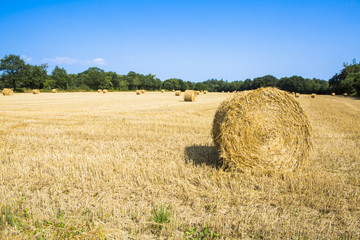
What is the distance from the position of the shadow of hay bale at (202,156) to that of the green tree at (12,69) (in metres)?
66.4

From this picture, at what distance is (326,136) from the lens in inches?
321

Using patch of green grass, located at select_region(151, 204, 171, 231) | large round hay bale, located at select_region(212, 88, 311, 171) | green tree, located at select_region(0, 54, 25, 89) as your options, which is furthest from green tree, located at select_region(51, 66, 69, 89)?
patch of green grass, located at select_region(151, 204, 171, 231)

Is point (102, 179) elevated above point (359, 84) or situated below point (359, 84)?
below

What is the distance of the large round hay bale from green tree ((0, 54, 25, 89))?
2669 inches

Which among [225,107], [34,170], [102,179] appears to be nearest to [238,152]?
[225,107]

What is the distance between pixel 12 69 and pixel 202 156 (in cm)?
6894

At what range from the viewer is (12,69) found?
58.2 m

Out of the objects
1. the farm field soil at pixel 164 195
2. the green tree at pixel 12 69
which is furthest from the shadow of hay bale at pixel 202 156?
the green tree at pixel 12 69

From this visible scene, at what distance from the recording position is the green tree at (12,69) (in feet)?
186

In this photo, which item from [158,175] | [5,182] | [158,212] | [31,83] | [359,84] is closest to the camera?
[158,212]

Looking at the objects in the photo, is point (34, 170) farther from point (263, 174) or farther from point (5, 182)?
point (263, 174)

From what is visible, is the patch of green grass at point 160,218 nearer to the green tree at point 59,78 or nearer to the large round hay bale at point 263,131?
the large round hay bale at point 263,131

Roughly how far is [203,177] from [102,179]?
73.4 inches

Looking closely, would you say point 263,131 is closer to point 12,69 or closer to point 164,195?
point 164,195
